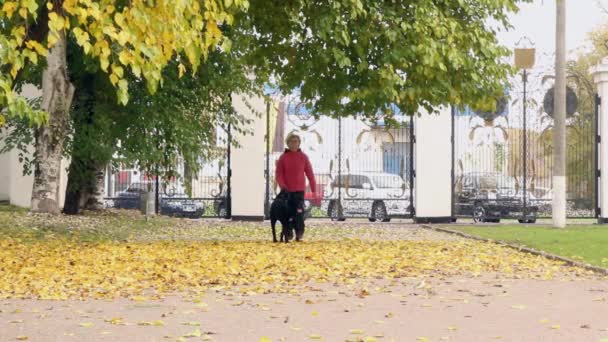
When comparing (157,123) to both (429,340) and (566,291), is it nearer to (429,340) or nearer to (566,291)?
(566,291)

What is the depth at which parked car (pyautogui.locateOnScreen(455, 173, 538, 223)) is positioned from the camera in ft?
98.9

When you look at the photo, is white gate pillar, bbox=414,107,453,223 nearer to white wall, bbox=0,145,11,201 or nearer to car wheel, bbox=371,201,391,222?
car wheel, bbox=371,201,391,222

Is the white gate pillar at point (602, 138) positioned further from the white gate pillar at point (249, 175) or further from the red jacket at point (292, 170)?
the red jacket at point (292, 170)

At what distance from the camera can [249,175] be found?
29672 mm

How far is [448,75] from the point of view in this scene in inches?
774

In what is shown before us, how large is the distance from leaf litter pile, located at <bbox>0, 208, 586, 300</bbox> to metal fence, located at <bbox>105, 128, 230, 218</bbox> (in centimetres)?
604

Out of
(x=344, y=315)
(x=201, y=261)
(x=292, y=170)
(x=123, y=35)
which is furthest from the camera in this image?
(x=292, y=170)

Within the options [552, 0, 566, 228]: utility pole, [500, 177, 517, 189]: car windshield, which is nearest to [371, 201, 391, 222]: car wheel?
[500, 177, 517, 189]: car windshield

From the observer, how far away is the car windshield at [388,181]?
98.8 feet

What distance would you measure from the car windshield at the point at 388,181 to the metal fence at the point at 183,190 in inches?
154

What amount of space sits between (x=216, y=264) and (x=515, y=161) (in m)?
16.0

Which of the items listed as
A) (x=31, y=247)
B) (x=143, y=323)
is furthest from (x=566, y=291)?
(x=31, y=247)

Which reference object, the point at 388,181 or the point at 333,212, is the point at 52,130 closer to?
the point at 333,212

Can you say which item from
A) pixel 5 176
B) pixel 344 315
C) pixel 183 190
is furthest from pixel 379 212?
pixel 344 315
